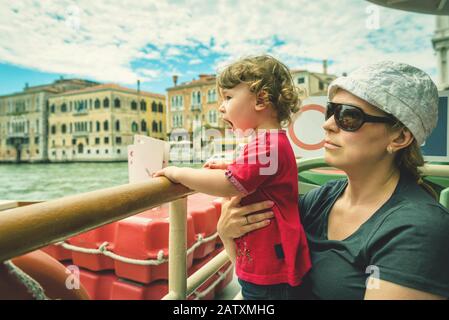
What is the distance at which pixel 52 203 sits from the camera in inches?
17.4

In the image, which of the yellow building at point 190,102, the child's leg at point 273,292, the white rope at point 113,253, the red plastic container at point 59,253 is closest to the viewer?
the child's leg at point 273,292

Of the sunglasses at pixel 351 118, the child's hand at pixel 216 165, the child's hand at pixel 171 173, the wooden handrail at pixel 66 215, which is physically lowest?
the wooden handrail at pixel 66 215

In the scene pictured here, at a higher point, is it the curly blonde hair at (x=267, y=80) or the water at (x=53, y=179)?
the curly blonde hair at (x=267, y=80)

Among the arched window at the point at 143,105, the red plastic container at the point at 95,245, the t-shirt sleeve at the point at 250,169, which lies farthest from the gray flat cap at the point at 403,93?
the arched window at the point at 143,105

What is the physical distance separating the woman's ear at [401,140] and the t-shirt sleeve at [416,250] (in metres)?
0.16

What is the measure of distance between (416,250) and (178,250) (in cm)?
55

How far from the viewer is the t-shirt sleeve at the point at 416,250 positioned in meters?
0.60

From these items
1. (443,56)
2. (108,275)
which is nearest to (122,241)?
(108,275)

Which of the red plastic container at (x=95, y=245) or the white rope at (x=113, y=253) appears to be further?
the red plastic container at (x=95, y=245)

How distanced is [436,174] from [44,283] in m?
1.30

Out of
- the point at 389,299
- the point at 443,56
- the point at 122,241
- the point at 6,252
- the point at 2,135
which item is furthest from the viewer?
the point at 2,135

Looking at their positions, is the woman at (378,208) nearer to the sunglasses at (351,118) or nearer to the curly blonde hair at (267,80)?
the sunglasses at (351,118)

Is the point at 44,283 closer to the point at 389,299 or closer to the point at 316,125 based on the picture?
the point at 389,299

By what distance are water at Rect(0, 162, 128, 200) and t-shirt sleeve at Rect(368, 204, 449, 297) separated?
108 ft
